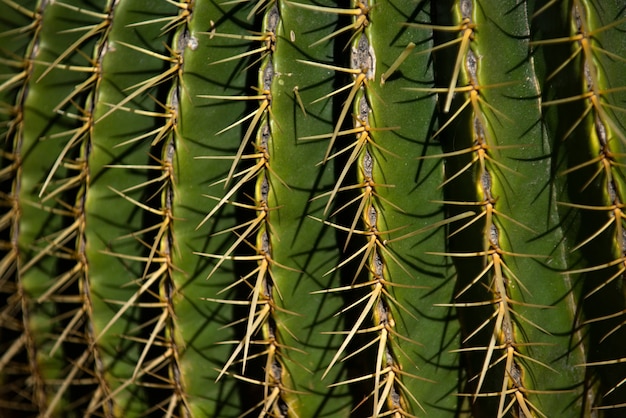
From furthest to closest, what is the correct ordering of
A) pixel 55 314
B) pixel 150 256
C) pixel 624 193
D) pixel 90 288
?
pixel 55 314, pixel 90 288, pixel 150 256, pixel 624 193

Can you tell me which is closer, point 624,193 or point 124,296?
point 624,193

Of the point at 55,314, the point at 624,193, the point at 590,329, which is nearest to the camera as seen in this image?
the point at 624,193

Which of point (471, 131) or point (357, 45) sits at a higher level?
point (357, 45)

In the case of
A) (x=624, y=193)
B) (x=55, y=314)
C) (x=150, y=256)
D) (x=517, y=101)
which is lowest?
(x=55, y=314)

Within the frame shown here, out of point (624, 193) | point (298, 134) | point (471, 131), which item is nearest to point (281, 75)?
point (298, 134)

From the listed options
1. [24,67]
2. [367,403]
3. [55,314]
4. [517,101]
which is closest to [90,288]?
[55,314]

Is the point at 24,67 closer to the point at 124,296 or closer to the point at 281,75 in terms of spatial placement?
the point at 124,296
